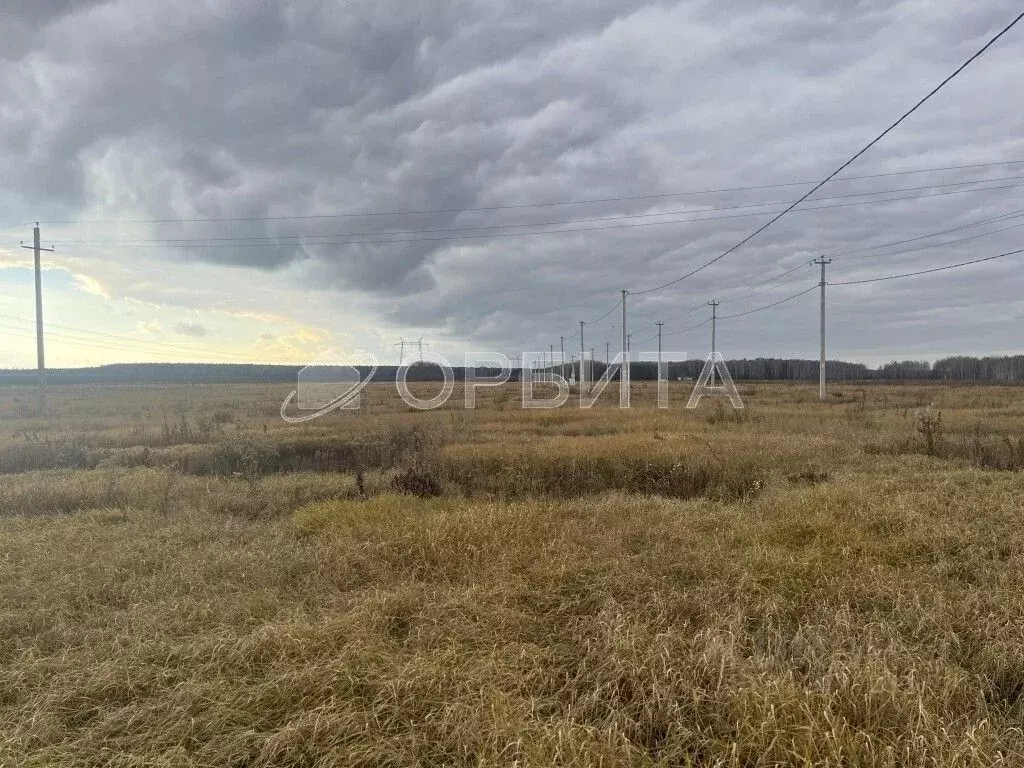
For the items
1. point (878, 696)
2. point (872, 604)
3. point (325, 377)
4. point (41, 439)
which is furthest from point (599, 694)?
point (325, 377)

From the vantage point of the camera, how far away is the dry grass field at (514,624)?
3684 mm

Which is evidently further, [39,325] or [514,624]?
[39,325]

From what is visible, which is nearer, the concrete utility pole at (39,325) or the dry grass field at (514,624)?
the dry grass field at (514,624)

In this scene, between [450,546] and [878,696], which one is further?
[450,546]

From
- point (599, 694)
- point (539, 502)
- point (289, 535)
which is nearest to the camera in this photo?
point (599, 694)

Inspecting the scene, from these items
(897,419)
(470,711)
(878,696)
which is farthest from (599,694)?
(897,419)

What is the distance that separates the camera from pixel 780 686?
155 inches

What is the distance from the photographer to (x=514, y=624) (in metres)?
5.36

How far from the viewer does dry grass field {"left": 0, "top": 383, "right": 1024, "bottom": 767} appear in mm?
3684

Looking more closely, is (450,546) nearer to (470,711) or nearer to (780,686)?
(470,711)

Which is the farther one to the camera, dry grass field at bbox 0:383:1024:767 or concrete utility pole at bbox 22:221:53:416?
concrete utility pole at bbox 22:221:53:416

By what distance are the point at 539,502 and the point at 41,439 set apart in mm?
19299

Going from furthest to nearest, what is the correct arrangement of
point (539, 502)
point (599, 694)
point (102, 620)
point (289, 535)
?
1. point (539, 502)
2. point (289, 535)
3. point (102, 620)
4. point (599, 694)

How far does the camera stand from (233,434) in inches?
826
